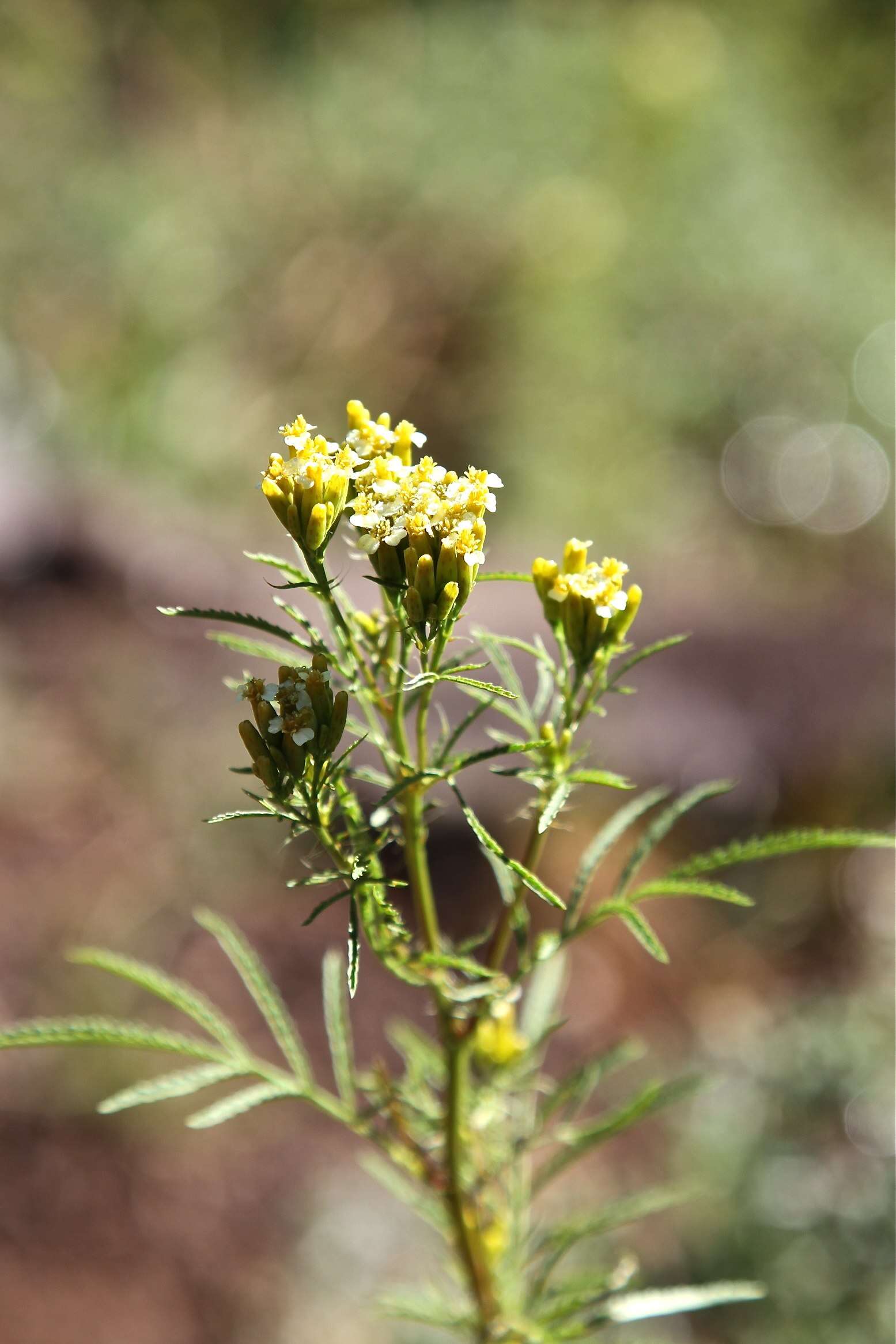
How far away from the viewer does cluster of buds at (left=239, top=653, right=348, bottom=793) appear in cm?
61

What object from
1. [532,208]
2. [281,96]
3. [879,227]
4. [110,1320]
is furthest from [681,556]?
[110,1320]

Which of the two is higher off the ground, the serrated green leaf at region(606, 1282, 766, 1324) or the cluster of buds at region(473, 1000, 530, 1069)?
the cluster of buds at region(473, 1000, 530, 1069)

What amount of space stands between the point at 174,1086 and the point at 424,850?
0.23 m

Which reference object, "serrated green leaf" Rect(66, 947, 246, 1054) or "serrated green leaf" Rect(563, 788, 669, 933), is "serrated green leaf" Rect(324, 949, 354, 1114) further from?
"serrated green leaf" Rect(563, 788, 669, 933)

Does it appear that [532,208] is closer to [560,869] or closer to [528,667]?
[528,667]

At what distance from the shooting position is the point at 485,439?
4137 mm

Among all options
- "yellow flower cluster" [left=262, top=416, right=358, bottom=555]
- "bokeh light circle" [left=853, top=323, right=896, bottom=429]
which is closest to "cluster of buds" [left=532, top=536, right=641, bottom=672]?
"yellow flower cluster" [left=262, top=416, right=358, bottom=555]

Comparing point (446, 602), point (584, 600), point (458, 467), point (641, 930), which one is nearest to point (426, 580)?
point (446, 602)

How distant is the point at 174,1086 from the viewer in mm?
718

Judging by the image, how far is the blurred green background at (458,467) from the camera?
74.5 inches

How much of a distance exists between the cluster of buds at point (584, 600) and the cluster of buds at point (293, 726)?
15cm

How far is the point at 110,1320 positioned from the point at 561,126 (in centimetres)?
470

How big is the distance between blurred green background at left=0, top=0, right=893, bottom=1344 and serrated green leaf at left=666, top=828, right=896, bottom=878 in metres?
1.07

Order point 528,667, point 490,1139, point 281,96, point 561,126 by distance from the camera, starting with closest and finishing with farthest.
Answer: point 490,1139
point 528,667
point 561,126
point 281,96
